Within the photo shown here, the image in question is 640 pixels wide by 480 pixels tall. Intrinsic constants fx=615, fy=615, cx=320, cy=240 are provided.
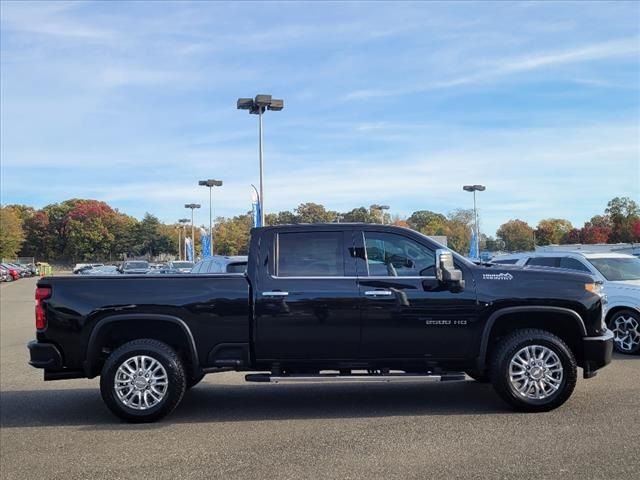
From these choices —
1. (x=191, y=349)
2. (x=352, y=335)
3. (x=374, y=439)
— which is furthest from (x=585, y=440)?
(x=191, y=349)

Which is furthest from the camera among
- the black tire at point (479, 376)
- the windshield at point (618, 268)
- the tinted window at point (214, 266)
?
the tinted window at point (214, 266)

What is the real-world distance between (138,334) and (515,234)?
91.7 m

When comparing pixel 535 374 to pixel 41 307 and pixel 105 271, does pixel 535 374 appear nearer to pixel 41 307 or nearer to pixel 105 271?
pixel 41 307

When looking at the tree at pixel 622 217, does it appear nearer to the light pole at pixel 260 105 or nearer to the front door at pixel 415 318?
the light pole at pixel 260 105

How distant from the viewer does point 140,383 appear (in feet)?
21.6

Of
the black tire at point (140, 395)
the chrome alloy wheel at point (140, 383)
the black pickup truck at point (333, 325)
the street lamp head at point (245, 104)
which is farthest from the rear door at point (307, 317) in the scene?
the street lamp head at point (245, 104)

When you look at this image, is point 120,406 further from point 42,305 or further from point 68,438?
point 42,305

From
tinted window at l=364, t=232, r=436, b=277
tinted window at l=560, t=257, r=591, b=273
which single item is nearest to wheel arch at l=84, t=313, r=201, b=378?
tinted window at l=364, t=232, r=436, b=277

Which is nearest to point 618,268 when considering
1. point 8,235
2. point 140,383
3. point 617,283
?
point 617,283

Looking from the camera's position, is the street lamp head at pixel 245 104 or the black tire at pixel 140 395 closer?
the black tire at pixel 140 395

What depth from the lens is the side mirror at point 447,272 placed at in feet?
21.1

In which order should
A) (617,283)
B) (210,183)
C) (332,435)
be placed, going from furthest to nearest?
(210,183)
(617,283)
(332,435)

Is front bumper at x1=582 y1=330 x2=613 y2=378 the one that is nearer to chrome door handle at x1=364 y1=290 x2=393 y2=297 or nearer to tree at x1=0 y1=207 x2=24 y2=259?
chrome door handle at x1=364 y1=290 x2=393 y2=297

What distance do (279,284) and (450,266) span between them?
1.85 meters
